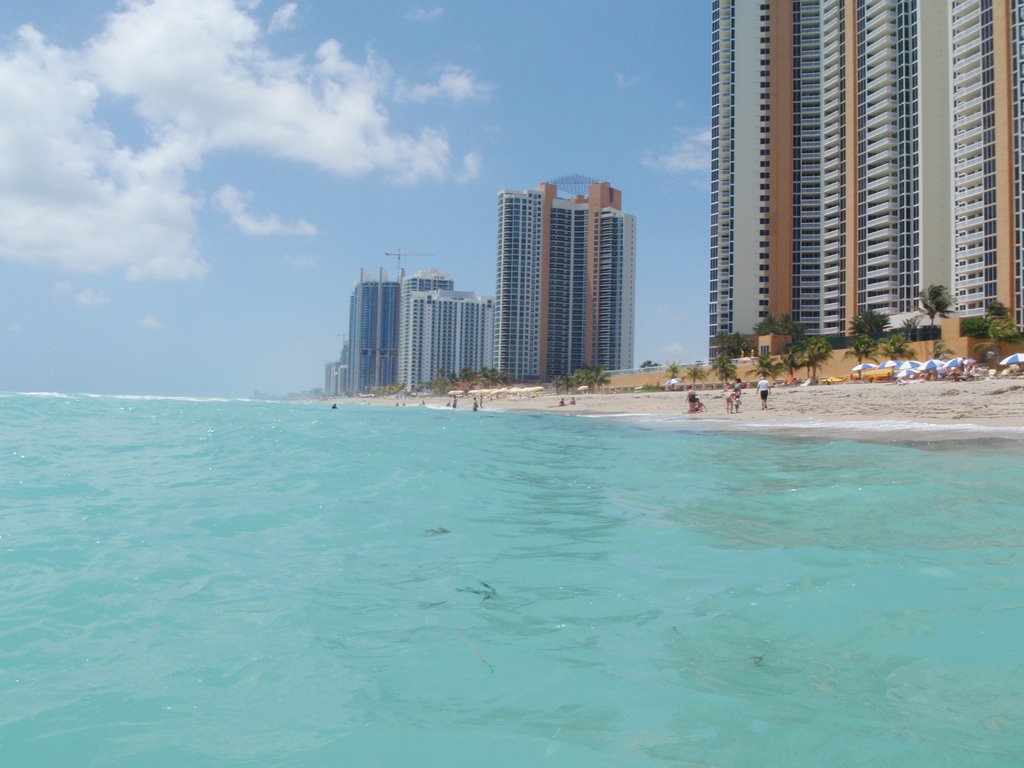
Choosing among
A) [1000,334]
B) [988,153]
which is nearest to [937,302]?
[1000,334]

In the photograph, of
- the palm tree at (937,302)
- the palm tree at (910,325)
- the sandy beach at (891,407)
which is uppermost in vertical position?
the palm tree at (937,302)

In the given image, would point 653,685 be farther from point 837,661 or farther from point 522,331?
point 522,331

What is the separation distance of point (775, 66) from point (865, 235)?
91.6 feet

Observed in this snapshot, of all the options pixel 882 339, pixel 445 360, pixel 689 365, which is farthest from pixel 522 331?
pixel 882 339

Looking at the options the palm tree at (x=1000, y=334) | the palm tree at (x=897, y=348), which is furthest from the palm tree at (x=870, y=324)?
the palm tree at (x=1000, y=334)

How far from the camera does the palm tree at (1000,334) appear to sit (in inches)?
2297

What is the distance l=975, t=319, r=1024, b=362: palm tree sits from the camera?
191ft

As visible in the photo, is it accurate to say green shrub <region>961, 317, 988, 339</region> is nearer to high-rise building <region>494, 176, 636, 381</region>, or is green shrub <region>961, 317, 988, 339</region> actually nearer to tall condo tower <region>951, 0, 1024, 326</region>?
tall condo tower <region>951, 0, 1024, 326</region>

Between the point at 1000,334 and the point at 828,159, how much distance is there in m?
44.0

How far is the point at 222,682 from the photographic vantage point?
425 cm

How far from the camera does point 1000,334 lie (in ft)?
192

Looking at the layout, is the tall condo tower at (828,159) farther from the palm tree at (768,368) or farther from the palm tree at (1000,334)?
the palm tree at (1000,334)

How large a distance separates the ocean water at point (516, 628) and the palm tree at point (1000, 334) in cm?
5780

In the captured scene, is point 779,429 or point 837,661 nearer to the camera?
point 837,661
